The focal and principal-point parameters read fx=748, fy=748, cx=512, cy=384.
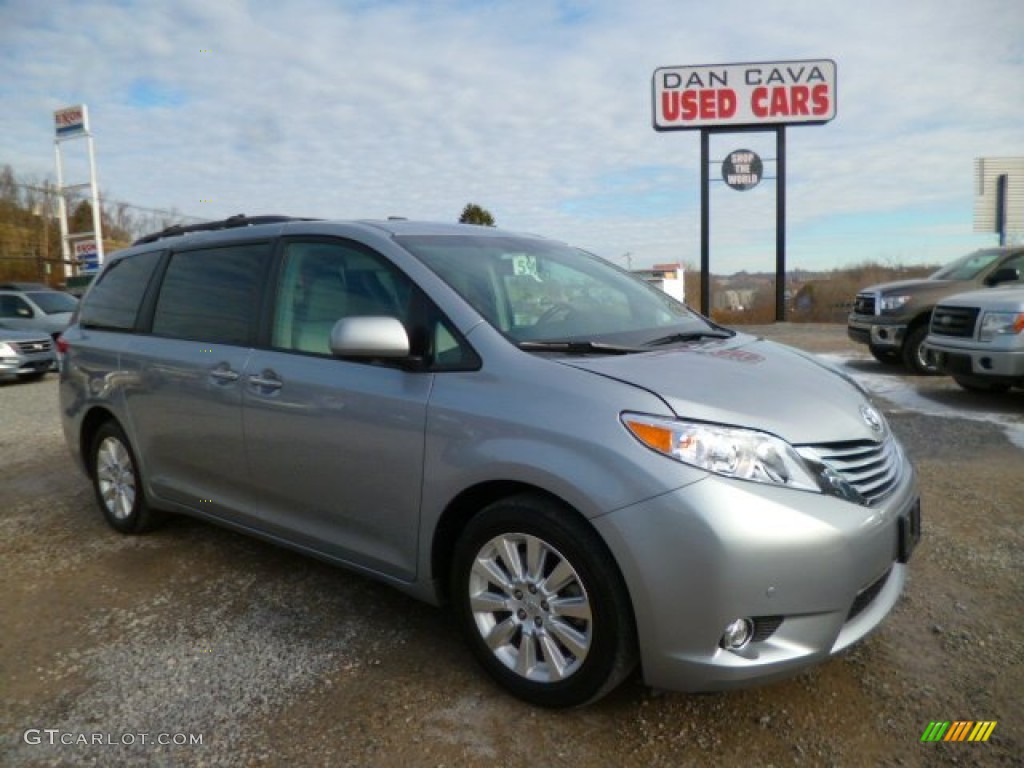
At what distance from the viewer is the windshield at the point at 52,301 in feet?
48.4

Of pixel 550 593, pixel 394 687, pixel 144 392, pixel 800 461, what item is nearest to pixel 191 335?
pixel 144 392

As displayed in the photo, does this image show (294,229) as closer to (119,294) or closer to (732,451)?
(119,294)

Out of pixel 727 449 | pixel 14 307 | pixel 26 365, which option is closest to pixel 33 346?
pixel 26 365

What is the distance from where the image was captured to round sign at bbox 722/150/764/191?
19.1 metres

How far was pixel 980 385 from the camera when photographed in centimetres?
761

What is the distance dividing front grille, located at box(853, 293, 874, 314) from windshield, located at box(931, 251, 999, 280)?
0.86m

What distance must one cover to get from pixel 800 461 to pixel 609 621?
76cm

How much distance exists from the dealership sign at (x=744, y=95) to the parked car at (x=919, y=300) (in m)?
→ 9.61

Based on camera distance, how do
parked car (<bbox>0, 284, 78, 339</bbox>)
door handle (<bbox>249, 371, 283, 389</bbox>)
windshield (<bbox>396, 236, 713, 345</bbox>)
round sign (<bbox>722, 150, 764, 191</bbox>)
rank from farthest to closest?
round sign (<bbox>722, 150, 764, 191</bbox>) → parked car (<bbox>0, 284, 78, 339</bbox>) → door handle (<bbox>249, 371, 283, 389</bbox>) → windshield (<bbox>396, 236, 713, 345</bbox>)

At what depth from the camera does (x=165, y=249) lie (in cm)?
419

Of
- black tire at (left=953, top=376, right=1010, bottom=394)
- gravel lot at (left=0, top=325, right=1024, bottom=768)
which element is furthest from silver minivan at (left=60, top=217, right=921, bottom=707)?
black tire at (left=953, top=376, right=1010, bottom=394)

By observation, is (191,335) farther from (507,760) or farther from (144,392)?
(507,760)

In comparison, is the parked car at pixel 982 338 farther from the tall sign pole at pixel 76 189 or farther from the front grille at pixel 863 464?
the tall sign pole at pixel 76 189

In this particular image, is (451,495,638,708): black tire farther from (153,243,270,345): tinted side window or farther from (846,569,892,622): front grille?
(153,243,270,345): tinted side window
